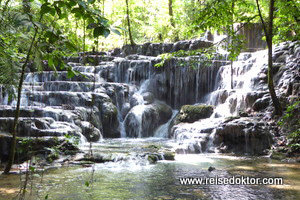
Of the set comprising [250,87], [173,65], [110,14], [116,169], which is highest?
[110,14]

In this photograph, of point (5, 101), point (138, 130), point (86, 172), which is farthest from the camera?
point (138, 130)

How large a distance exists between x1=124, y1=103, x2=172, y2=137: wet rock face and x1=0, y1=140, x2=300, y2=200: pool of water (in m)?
7.09

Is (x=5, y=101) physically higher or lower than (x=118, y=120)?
higher

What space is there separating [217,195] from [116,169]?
289 cm

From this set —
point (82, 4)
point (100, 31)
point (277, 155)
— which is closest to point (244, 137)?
point (277, 155)

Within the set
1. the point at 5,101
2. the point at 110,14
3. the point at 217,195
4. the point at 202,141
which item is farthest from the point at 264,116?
the point at 110,14

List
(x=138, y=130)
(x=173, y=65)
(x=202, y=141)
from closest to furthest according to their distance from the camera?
(x=202, y=141) → (x=138, y=130) → (x=173, y=65)

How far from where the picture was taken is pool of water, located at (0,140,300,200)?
173 inches

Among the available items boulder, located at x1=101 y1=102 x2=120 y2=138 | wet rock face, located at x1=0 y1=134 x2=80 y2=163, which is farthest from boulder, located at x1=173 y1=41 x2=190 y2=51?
wet rock face, located at x1=0 y1=134 x2=80 y2=163

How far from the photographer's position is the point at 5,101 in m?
13.1

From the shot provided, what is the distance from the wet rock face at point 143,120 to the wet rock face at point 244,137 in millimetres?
5289

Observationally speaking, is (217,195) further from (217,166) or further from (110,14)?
(110,14)

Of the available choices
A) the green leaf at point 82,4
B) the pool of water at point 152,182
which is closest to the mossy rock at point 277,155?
the pool of water at point 152,182

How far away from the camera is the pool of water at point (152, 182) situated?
438 centimetres
